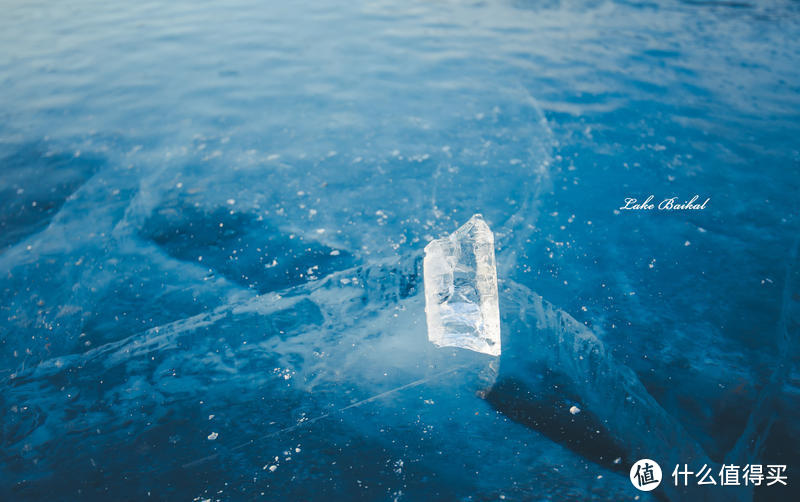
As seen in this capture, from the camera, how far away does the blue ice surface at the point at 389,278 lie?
1.93 m

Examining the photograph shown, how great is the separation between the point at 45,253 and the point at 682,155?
5.15m

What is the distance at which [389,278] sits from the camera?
2.76m

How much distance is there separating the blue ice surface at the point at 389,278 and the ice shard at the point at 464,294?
3.8 inches

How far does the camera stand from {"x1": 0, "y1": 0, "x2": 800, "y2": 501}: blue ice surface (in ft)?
6.33

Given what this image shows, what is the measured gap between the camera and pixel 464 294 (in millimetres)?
2445

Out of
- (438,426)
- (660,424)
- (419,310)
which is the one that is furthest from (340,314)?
(660,424)

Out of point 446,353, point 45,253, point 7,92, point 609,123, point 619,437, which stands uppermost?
point 7,92

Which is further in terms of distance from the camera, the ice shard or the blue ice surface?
the ice shard

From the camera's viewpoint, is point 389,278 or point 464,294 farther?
point 389,278

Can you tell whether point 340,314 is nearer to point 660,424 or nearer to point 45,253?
point 660,424

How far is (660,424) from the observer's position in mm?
2012

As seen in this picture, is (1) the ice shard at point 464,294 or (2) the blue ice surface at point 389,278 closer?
(2) the blue ice surface at point 389,278

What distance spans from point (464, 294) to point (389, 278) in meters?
0.55

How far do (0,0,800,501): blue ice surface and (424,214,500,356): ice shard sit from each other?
97 mm
